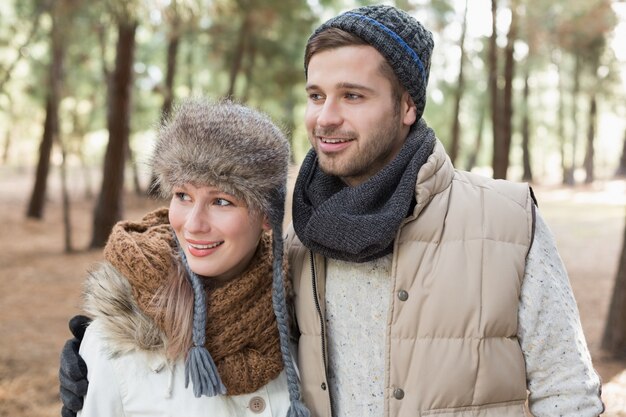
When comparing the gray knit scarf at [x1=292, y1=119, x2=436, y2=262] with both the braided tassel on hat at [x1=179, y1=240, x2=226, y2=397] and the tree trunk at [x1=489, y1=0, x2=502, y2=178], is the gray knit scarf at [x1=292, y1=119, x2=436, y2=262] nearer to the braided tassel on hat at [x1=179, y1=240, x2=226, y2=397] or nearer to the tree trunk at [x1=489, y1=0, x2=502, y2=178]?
the braided tassel on hat at [x1=179, y1=240, x2=226, y2=397]

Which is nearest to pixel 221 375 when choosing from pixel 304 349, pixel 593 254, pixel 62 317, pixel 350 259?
pixel 304 349

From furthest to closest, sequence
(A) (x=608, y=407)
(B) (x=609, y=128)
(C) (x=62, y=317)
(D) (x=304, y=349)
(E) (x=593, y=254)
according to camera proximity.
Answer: (B) (x=609, y=128)
(E) (x=593, y=254)
(C) (x=62, y=317)
(A) (x=608, y=407)
(D) (x=304, y=349)

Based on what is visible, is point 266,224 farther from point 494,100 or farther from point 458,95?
point 458,95

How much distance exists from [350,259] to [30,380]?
4993 millimetres

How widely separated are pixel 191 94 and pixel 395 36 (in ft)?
2.73

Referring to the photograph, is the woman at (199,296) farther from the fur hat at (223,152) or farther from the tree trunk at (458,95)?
the tree trunk at (458,95)

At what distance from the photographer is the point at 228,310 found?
2275mm

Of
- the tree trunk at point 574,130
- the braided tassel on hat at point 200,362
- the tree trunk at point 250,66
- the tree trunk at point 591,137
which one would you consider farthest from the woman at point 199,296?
the tree trunk at point 591,137

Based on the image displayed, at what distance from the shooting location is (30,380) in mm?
6137

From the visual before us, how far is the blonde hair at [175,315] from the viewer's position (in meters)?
2.20

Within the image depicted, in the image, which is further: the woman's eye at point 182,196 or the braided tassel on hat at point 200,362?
the woman's eye at point 182,196

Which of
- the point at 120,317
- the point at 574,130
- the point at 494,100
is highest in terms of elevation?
the point at 574,130

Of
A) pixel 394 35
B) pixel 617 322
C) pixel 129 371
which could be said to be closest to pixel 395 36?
pixel 394 35

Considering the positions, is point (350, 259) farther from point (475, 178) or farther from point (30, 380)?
point (30, 380)
